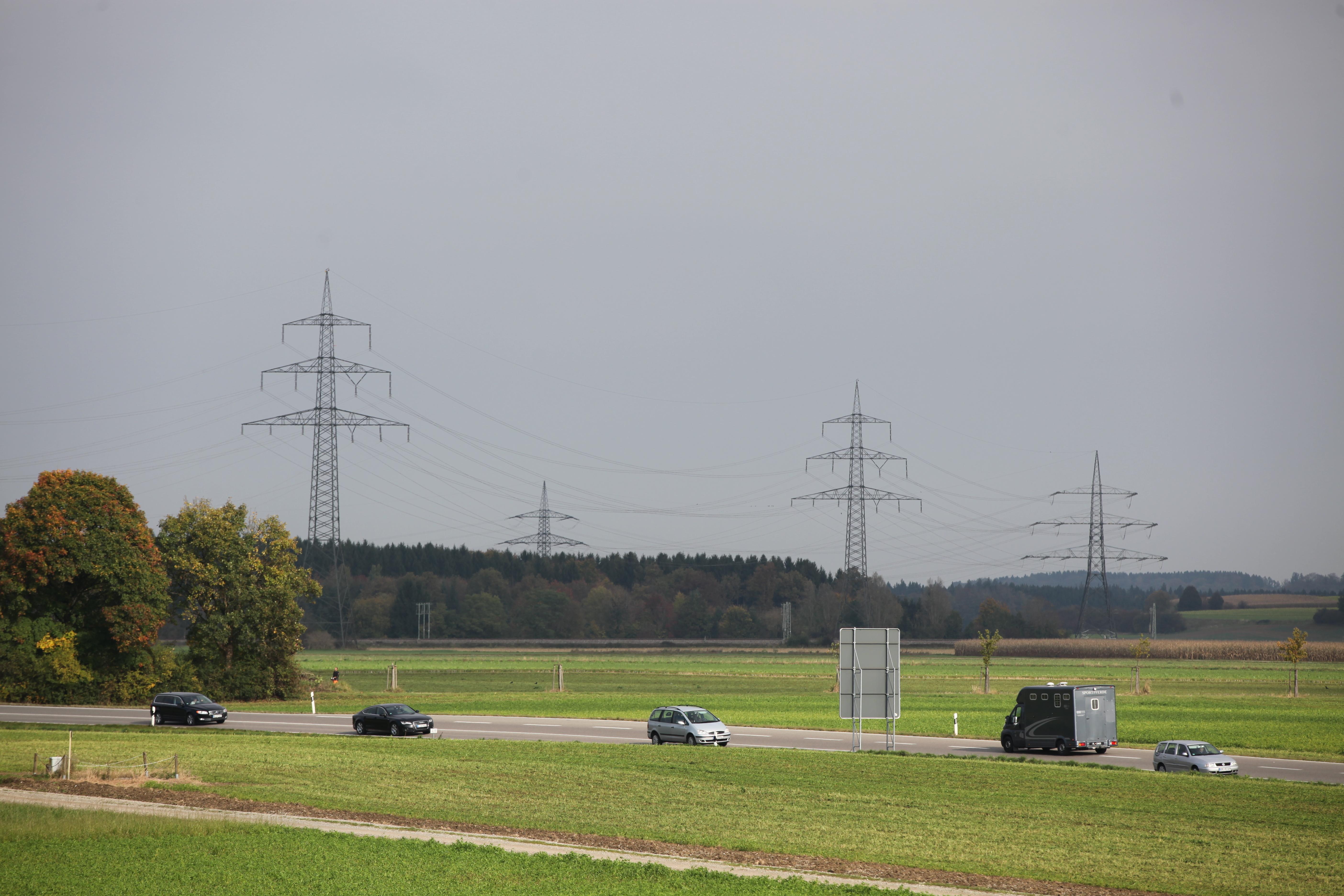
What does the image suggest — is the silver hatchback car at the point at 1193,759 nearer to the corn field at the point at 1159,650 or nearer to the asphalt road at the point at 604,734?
the asphalt road at the point at 604,734

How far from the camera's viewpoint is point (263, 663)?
7019 cm

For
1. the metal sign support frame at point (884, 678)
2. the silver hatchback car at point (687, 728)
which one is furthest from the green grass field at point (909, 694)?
the metal sign support frame at point (884, 678)

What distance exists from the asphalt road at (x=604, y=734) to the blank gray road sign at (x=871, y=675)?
8.90ft

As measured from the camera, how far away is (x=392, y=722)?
47.0 metres

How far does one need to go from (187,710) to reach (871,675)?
32007 millimetres

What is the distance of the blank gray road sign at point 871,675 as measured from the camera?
3838cm

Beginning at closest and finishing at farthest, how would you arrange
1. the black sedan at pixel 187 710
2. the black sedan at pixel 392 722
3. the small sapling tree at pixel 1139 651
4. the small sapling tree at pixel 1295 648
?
the black sedan at pixel 392 722, the black sedan at pixel 187 710, the small sapling tree at pixel 1139 651, the small sapling tree at pixel 1295 648

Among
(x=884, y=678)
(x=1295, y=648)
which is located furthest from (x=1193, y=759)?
(x=1295, y=648)

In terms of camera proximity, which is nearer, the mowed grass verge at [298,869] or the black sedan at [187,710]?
the mowed grass verge at [298,869]

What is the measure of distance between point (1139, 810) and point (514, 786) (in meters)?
15.8

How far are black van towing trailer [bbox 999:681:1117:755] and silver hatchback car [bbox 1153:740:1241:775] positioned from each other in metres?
4.40

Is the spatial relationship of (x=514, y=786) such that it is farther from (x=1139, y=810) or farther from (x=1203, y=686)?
(x=1203, y=686)

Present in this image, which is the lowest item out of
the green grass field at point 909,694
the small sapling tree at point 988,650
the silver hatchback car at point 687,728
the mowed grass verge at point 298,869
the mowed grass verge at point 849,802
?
the green grass field at point 909,694

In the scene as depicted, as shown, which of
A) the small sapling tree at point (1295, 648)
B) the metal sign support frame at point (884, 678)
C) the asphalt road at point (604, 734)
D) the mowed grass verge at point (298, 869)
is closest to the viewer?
the mowed grass verge at point (298, 869)
